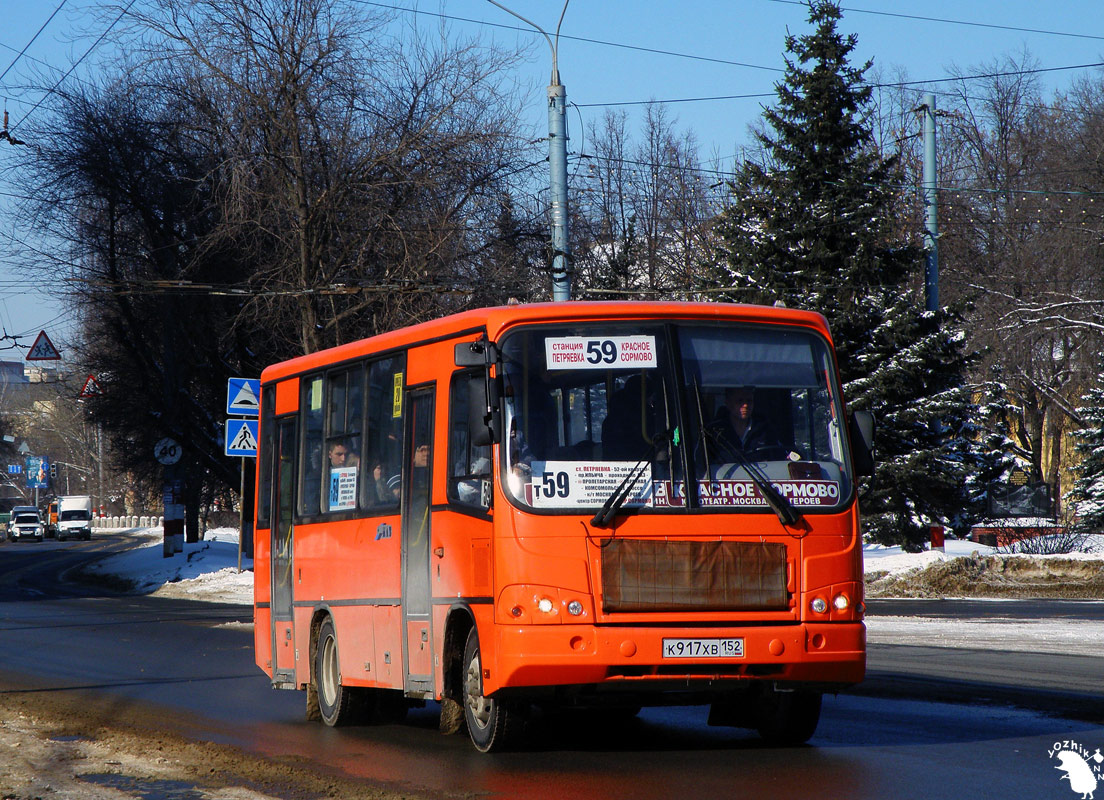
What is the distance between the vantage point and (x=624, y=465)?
28.2 feet

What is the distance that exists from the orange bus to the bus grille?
1 cm

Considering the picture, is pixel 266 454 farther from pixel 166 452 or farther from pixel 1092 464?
pixel 1092 464

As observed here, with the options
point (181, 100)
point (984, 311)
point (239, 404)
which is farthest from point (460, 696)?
point (984, 311)

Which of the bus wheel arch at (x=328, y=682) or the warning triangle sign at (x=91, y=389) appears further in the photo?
the warning triangle sign at (x=91, y=389)

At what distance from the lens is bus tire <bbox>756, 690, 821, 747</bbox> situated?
30.1 ft

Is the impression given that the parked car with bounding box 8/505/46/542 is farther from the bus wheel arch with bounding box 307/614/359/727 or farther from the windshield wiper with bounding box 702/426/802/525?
the windshield wiper with bounding box 702/426/802/525

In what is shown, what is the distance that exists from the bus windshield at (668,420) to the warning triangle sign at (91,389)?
31.9 meters

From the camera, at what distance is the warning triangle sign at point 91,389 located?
38.6 metres

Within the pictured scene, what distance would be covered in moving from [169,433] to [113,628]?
623 inches

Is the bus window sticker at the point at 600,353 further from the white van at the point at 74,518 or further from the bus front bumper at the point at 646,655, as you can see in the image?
the white van at the point at 74,518

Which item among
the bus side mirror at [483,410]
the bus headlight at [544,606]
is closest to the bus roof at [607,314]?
the bus side mirror at [483,410]

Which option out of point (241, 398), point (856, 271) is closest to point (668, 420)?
point (241, 398)

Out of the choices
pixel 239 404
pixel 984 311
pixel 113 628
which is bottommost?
pixel 113 628

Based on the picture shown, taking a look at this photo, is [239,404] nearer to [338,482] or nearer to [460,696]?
[338,482]
